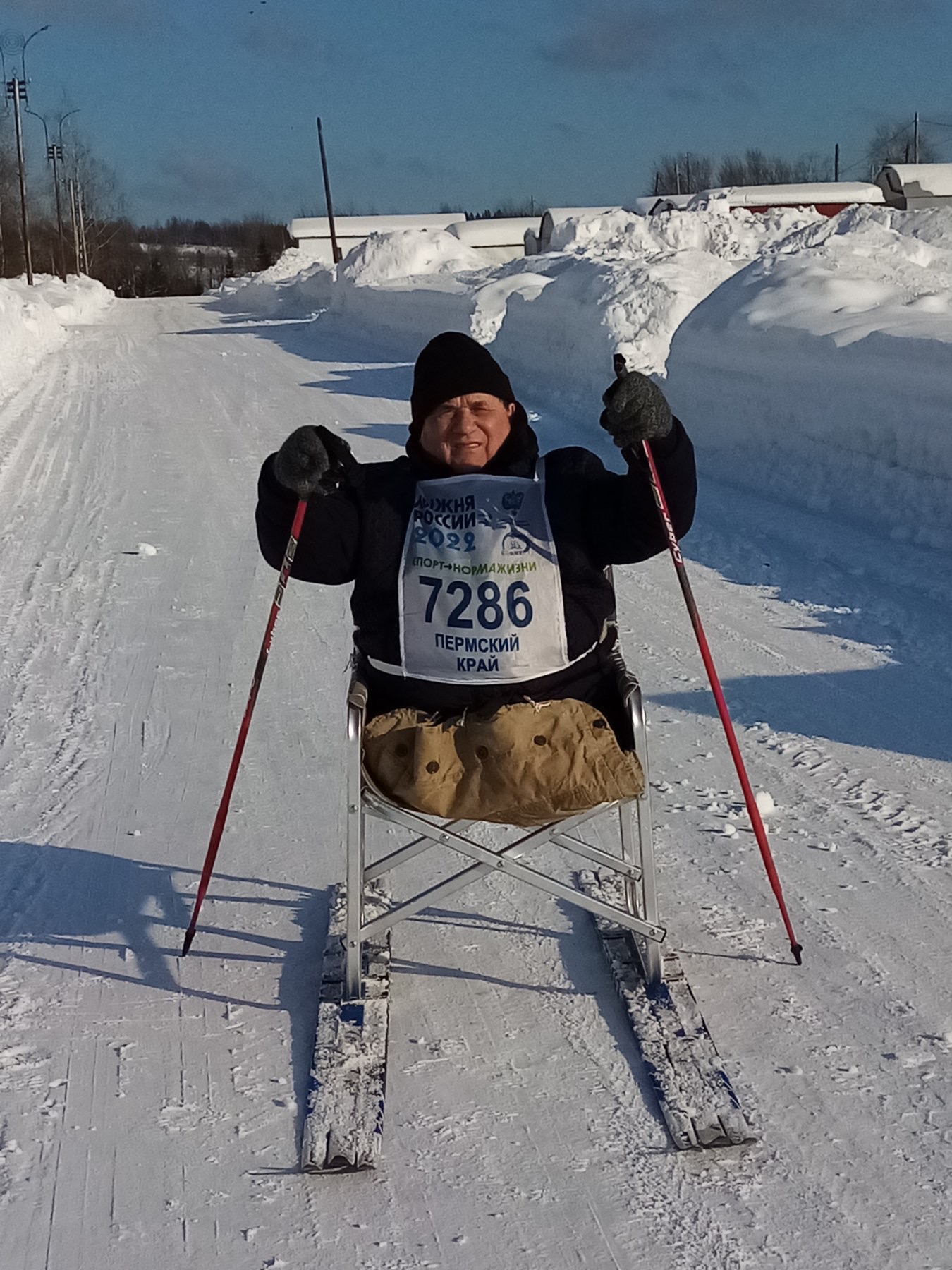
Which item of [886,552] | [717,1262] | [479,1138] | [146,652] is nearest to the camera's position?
[717,1262]

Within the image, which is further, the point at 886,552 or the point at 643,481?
the point at 886,552

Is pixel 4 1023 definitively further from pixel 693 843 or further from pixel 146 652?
pixel 146 652

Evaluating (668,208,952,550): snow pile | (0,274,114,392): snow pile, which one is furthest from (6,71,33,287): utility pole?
(668,208,952,550): snow pile

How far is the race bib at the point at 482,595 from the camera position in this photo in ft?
9.78

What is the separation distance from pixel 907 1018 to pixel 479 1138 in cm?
98

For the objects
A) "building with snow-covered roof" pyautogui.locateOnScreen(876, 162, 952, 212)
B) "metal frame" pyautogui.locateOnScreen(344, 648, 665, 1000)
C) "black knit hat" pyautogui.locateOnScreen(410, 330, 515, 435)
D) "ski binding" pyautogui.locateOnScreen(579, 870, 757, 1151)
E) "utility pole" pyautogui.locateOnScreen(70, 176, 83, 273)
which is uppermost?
"utility pole" pyautogui.locateOnScreen(70, 176, 83, 273)

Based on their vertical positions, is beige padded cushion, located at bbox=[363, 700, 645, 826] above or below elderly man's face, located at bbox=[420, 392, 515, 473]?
below

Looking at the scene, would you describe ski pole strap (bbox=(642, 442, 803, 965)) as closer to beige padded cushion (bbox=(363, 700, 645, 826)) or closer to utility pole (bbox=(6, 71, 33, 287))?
beige padded cushion (bbox=(363, 700, 645, 826))

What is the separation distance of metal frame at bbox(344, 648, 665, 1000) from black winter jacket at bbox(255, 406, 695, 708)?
14 cm

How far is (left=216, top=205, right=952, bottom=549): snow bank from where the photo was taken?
7441mm

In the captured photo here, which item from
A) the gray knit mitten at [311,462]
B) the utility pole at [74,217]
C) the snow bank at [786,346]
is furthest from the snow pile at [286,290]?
the gray knit mitten at [311,462]

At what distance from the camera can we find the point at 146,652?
19.1 feet

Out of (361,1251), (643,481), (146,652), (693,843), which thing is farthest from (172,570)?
(361,1251)

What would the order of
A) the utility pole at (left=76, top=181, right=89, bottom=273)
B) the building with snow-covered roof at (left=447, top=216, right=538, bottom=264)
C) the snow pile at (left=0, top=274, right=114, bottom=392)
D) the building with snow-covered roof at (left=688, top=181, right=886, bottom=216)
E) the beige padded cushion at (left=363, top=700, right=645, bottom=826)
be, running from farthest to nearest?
the utility pole at (left=76, top=181, right=89, bottom=273)
the building with snow-covered roof at (left=447, top=216, right=538, bottom=264)
the building with snow-covered roof at (left=688, top=181, right=886, bottom=216)
the snow pile at (left=0, top=274, right=114, bottom=392)
the beige padded cushion at (left=363, top=700, right=645, bottom=826)
